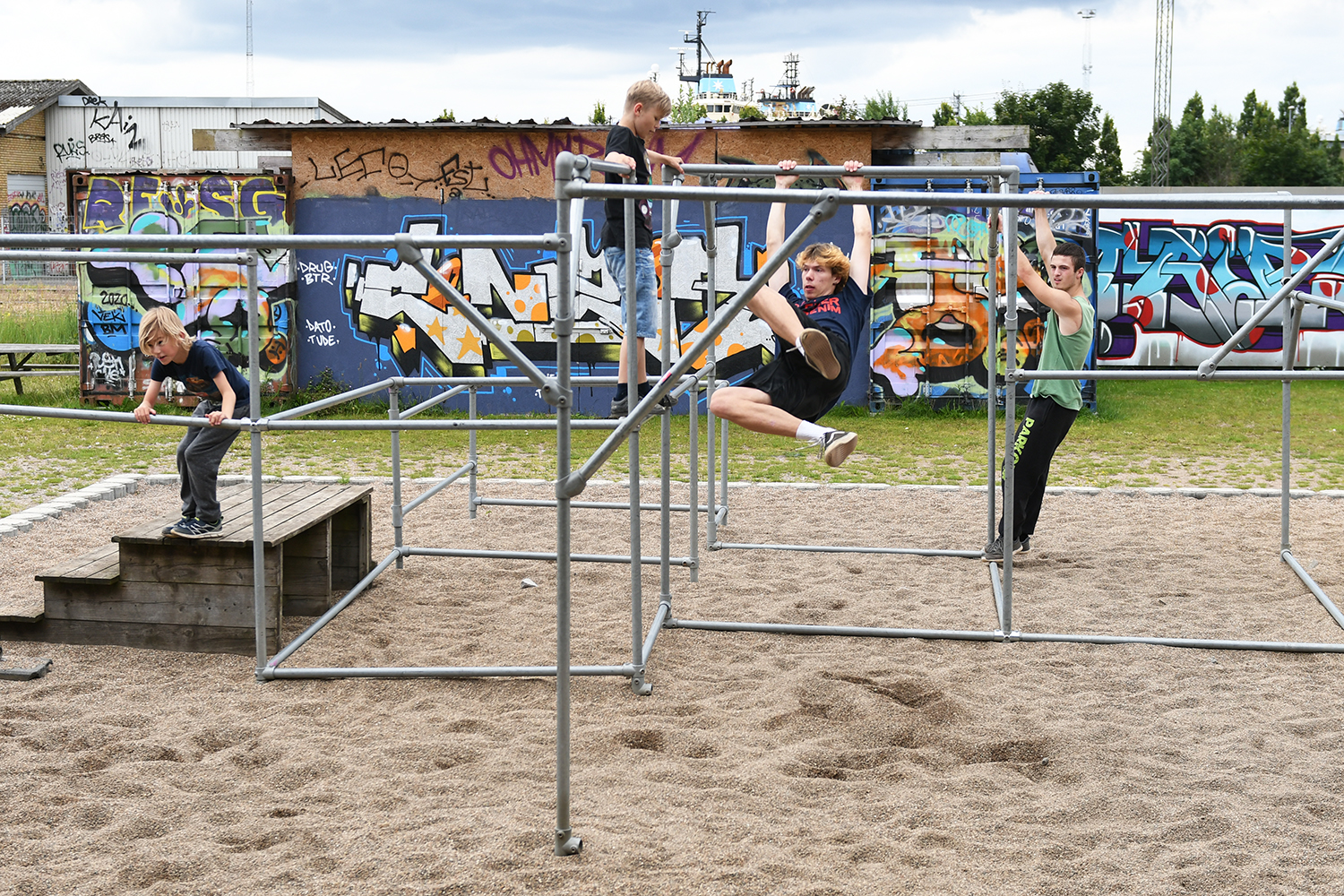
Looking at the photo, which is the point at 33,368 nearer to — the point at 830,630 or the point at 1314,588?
the point at 830,630

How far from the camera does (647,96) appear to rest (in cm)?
523

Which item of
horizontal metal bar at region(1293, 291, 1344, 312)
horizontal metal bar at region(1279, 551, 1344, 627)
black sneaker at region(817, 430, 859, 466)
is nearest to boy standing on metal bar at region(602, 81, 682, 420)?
black sneaker at region(817, 430, 859, 466)

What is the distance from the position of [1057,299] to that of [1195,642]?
1730 mm

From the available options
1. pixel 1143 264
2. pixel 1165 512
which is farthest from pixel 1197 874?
pixel 1143 264

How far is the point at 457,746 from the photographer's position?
12.2 feet

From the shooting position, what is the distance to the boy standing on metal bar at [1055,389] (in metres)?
5.75

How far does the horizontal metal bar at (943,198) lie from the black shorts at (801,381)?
99 cm

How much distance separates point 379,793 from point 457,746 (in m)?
0.40

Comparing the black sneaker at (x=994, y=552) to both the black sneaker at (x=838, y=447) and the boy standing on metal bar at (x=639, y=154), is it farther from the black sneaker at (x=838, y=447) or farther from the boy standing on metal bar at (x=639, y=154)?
the boy standing on metal bar at (x=639, y=154)

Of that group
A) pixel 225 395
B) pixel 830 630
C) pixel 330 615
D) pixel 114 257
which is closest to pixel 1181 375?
pixel 830 630

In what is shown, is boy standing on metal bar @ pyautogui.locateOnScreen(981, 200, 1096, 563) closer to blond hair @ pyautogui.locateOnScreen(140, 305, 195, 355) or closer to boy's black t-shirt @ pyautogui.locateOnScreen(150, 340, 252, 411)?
boy's black t-shirt @ pyautogui.locateOnScreen(150, 340, 252, 411)

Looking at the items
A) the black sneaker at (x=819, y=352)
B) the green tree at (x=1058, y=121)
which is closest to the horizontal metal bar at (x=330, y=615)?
the black sneaker at (x=819, y=352)

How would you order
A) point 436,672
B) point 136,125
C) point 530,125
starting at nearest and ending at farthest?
point 436,672 < point 530,125 < point 136,125

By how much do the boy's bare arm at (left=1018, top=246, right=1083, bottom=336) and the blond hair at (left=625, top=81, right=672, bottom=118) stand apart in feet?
5.60
